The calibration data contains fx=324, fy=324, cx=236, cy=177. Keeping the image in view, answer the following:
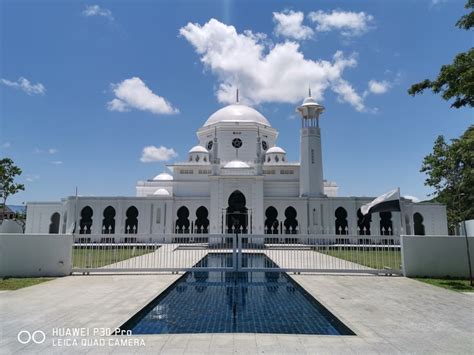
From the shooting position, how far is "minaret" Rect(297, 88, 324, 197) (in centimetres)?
2922

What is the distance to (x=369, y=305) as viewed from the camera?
714 cm

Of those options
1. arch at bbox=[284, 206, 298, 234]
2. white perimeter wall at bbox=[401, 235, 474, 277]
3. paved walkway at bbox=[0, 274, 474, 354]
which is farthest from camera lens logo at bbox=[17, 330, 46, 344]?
arch at bbox=[284, 206, 298, 234]

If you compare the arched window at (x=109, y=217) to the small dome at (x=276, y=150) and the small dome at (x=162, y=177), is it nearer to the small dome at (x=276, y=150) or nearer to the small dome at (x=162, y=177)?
the small dome at (x=162, y=177)

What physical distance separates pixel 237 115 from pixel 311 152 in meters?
11.3

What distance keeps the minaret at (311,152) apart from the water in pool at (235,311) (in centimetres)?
1938

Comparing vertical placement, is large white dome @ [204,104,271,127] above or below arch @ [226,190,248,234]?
above

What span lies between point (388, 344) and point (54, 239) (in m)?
10.3

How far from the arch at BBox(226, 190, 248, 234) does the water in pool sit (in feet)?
57.6

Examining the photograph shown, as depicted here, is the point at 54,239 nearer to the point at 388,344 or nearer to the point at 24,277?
the point at 24,277

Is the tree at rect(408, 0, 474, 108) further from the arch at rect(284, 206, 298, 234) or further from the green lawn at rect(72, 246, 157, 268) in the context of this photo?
the arch at rect(284, 206, 298, 234)

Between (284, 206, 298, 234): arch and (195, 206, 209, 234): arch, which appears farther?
(195, 206, 209, 234): arch

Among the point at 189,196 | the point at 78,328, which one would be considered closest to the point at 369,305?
the point at 78,328

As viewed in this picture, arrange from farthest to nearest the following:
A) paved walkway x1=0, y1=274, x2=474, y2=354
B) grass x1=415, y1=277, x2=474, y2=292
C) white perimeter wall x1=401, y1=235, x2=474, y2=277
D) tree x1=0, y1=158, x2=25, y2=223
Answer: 1. tree x1=0, y1=158, x2=25, y2=223
2. white perimeter wall x1=401, y1=235, x2=474, y2=277
3. grass x1=415, y1=277, x2=474, y2=292
4. paved walkway x1=0, y1=274, x2=474, y2=354

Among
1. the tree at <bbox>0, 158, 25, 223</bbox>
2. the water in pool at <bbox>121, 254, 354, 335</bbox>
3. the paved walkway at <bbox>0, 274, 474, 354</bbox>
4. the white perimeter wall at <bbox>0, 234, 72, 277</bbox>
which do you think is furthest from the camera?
the tree at <bbox>0, 158, 25, 223</bbox>
